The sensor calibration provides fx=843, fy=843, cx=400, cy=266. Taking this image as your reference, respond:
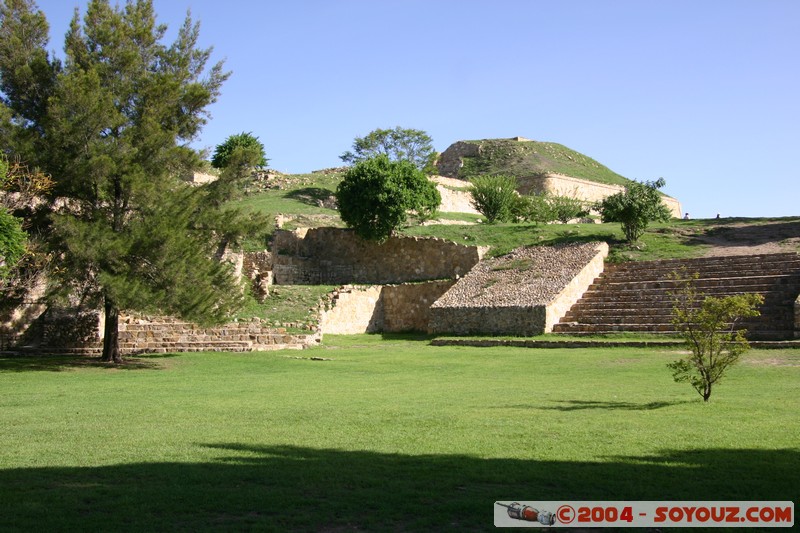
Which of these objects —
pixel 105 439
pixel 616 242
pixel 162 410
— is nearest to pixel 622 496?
pixel 105 439

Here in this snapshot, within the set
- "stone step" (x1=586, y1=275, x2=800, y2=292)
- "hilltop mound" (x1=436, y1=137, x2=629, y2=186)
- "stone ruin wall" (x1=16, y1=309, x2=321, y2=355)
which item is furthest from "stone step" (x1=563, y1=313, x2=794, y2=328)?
"hilltop mound" (x1=436, y1=137, x2=629, y2=186)

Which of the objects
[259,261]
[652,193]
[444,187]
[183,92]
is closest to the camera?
[183,92]

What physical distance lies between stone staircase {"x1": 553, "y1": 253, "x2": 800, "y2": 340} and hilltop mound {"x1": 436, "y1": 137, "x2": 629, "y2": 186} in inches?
1508

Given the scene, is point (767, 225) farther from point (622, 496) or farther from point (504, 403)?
point (622, 496)

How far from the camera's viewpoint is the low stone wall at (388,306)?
107ft

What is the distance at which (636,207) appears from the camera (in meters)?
31.6

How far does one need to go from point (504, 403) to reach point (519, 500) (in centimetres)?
644

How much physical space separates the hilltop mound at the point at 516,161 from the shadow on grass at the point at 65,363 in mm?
48289

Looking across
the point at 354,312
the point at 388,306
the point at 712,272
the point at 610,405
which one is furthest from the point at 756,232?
the point at 610,405

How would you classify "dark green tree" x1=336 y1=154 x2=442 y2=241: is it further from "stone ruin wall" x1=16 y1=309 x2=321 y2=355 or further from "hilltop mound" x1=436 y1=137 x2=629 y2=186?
"hilltop mound" x1=436 y1=137 x2=629 y2=186

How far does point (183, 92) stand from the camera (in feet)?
71.6

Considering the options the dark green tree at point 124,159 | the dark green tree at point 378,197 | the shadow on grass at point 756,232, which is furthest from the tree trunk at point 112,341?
the shadow on grass at point 756,232

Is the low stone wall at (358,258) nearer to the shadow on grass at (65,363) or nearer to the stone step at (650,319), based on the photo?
the stone step at (650,319)

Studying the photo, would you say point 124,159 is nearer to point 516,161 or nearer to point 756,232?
point 756,232
